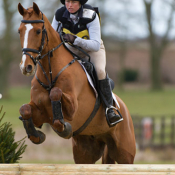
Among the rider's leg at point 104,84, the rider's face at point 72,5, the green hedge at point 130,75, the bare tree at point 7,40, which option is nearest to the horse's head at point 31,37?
the rider's face at point 72,5

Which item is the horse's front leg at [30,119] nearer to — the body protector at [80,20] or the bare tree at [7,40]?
the body protector at [80,20]

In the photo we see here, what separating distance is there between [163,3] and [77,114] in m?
31.4

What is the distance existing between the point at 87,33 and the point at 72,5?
1.43 ft

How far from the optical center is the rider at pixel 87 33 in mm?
5137

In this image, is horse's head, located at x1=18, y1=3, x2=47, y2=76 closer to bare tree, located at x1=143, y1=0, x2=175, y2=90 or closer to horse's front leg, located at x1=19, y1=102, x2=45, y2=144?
horse's front leg, located at x1=19, y1=102, x2=45, y2=144

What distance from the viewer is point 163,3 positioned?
34.6m

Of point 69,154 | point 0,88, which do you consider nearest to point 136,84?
point 0,88

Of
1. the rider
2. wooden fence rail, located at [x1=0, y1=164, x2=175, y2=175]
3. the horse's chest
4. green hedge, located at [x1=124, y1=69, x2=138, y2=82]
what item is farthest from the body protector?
green hedge, located at [x1=124, y1=69, x2=138, y2=82]

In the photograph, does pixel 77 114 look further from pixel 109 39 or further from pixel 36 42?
pixel 109 39

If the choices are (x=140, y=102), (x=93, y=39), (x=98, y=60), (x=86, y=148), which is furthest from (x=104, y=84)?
(x=140, y=102)

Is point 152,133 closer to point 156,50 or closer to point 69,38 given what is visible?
point 69,38

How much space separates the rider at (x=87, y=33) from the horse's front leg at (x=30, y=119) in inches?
40.8

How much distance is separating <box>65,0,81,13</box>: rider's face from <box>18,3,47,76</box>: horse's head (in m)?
0.64

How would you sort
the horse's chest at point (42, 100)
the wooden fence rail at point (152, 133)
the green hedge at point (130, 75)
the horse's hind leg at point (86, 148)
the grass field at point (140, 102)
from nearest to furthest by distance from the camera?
the horse's chest at point (42, 100) < the horse's hind leg at point (86, 148) < the wooden fence rail at point (152, 133) < the grass field at point (140, 102) < the green hedge at point (130, 75)
